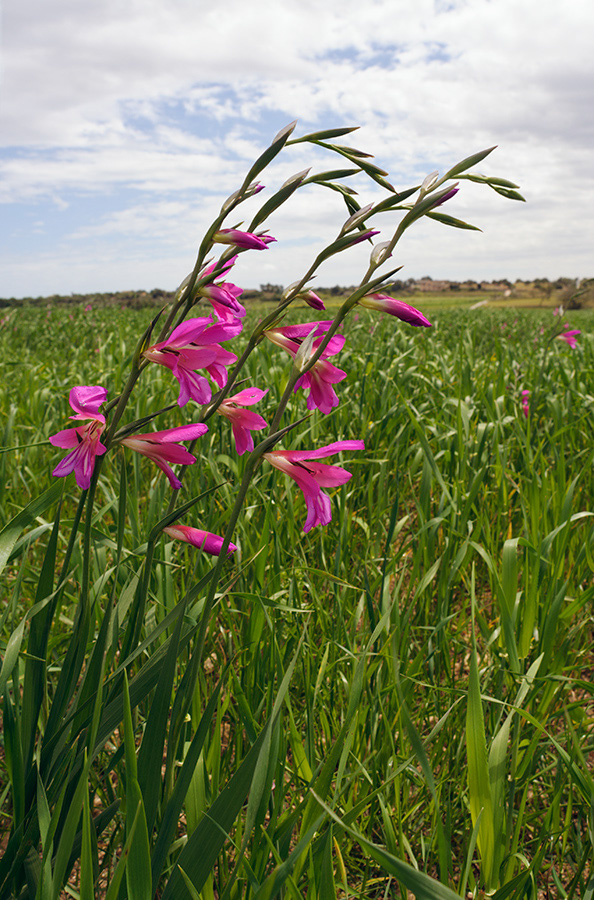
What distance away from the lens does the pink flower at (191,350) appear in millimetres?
768

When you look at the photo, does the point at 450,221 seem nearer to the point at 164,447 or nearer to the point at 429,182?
the point at 429,182

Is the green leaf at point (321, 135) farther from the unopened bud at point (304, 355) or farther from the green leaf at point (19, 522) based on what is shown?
the green leaf at point (19, 522)

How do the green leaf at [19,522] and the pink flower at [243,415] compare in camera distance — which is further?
the green leaf at [19,522]

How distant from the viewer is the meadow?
0.79 metres

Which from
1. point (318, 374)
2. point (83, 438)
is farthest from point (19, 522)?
point (318, 374)

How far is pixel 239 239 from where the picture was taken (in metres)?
0.78

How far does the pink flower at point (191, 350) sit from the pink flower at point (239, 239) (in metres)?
0.10

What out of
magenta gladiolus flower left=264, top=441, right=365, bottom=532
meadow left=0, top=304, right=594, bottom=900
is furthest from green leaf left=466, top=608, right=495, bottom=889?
magenta gladiolus flower left=264, top=441, right=365, bottom=532

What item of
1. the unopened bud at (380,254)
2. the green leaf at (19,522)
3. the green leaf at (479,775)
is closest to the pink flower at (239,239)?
the unopened bud at (380,254)

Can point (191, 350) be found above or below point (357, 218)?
below

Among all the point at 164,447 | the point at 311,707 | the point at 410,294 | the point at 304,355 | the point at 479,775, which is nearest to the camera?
the point at 304,355

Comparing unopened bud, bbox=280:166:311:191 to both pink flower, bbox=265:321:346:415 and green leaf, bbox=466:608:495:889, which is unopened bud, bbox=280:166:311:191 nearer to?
pink flower, bbox=265:321:346:415

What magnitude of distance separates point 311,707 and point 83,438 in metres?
0.63

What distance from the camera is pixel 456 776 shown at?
1.34 metres
